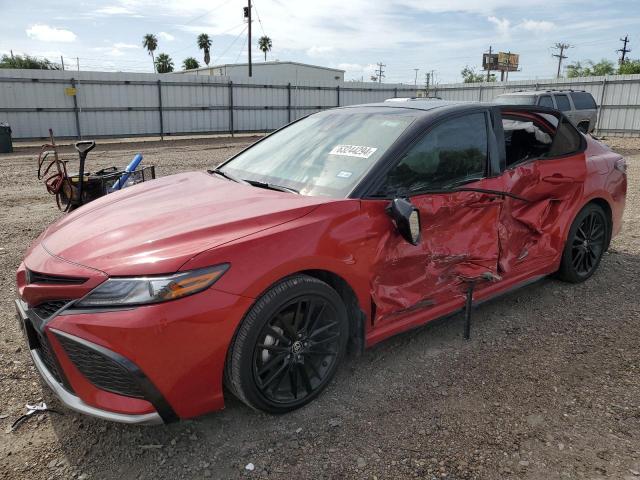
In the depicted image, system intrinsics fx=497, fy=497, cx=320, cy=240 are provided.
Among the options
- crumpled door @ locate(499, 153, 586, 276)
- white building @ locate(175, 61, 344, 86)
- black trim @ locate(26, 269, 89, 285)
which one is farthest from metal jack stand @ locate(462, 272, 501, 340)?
white building @ locate(175, 61, 344, 86)

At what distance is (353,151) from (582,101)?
16487 millimetres

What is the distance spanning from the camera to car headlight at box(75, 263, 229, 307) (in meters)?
2.14

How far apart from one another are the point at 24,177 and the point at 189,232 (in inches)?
398

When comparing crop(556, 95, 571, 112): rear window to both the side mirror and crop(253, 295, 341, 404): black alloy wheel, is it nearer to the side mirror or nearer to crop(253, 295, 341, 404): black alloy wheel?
the side mirror

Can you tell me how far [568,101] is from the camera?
16156 millimetres

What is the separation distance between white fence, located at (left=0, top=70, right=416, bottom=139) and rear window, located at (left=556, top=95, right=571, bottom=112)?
12516mm

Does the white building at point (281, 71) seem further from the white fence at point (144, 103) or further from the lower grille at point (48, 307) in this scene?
the lower grille at point (48, 307)

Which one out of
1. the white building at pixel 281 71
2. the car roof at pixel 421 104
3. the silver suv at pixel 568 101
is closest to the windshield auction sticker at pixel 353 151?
the car roof at pixel 421 104

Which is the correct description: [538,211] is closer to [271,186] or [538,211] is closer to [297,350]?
[271,186]

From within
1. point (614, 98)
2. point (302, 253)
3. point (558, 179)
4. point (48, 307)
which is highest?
point (614, 98)

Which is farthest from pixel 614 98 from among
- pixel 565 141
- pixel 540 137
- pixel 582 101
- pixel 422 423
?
pixel 422 423

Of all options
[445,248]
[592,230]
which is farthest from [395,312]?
[592,230]

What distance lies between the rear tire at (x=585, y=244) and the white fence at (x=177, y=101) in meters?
18.9

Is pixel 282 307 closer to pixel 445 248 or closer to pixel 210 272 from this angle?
pixel 210 272
